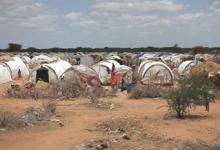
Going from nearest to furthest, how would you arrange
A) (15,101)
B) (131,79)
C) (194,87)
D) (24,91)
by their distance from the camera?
(194,87) → (15,101) → (24,91) → (131,79)

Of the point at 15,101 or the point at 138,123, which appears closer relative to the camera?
the point at 138,123

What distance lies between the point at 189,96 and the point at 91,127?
3693 millimetres

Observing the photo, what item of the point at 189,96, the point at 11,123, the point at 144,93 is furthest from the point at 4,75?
the point at 189,96

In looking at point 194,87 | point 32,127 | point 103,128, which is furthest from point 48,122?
point 194,87

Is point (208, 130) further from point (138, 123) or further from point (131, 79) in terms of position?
point (131, 79)

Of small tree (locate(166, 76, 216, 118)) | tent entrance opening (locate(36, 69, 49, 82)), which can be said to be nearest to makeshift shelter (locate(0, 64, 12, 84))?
tent entrance opening (locate(36, 69, 49, 82))

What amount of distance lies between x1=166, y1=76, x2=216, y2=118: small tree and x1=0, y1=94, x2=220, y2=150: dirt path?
0.46 metres

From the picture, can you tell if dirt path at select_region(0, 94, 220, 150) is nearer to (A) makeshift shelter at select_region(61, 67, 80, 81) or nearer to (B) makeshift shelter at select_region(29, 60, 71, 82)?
(A) makeshift shelter at select_region(61, 67, 80, 81)

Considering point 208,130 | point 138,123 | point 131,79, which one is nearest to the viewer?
point 208,130

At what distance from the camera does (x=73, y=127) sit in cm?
1445

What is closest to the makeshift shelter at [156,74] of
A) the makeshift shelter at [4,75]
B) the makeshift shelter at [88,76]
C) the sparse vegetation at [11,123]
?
the makeshift shelter at [88,76]

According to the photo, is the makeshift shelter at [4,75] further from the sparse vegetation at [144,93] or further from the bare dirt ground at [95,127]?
the bare dirt ground at [95,127]

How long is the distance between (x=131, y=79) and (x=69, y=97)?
7851 millimetres

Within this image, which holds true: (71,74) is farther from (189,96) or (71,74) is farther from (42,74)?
(189,96)
